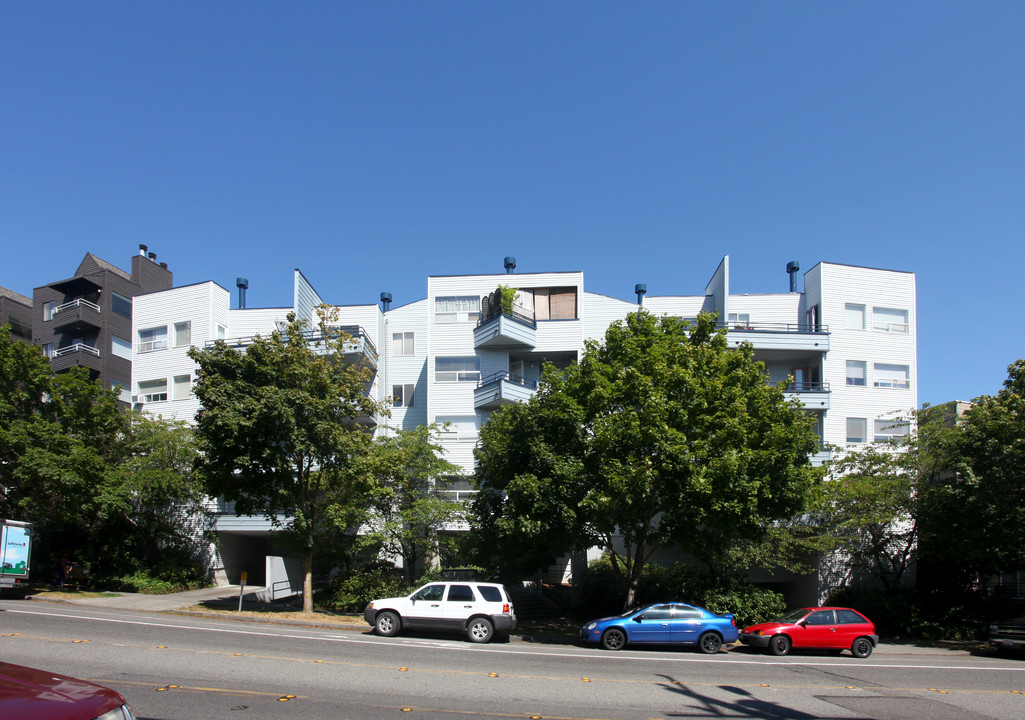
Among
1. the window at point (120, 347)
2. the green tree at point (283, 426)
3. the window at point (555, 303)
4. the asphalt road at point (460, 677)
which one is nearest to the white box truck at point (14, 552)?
the asphalt road at point (460, 677)

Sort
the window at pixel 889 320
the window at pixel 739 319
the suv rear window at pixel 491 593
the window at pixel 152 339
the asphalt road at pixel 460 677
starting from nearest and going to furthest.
Result: the asphalt road at pixel 460 677
the suv rear window at pixel 491 593
the window at pixel 889 320
the window at pixel 739 319
the window at pixel 152 339

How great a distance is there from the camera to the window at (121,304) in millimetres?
41156

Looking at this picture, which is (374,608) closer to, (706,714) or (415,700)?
(415,700)

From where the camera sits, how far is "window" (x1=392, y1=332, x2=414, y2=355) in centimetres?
3559

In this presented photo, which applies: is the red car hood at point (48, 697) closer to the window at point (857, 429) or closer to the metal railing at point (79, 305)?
the window at point (857, 429)

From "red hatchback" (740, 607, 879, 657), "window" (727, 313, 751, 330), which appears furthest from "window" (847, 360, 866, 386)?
"red hatchback" (740, 607, 879, 657)

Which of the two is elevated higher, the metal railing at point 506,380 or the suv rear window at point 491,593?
the metal railing at point 506,380

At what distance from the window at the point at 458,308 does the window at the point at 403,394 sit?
13.1 ft

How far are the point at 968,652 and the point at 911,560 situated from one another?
4.74 m

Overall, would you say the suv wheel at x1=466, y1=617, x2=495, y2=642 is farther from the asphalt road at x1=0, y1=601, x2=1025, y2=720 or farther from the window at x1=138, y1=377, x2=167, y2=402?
the window at x1=138, y1=377, x2=167, y2=402

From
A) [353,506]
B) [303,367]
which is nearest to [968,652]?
[353,506]

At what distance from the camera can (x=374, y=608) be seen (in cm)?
1828

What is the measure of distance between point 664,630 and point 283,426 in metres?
12.8

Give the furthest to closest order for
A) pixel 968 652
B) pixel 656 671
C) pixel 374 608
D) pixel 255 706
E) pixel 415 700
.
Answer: pixel 968 652, pixel 374 608, pixel 656 671, pixel 415 700, pixel 255 706
